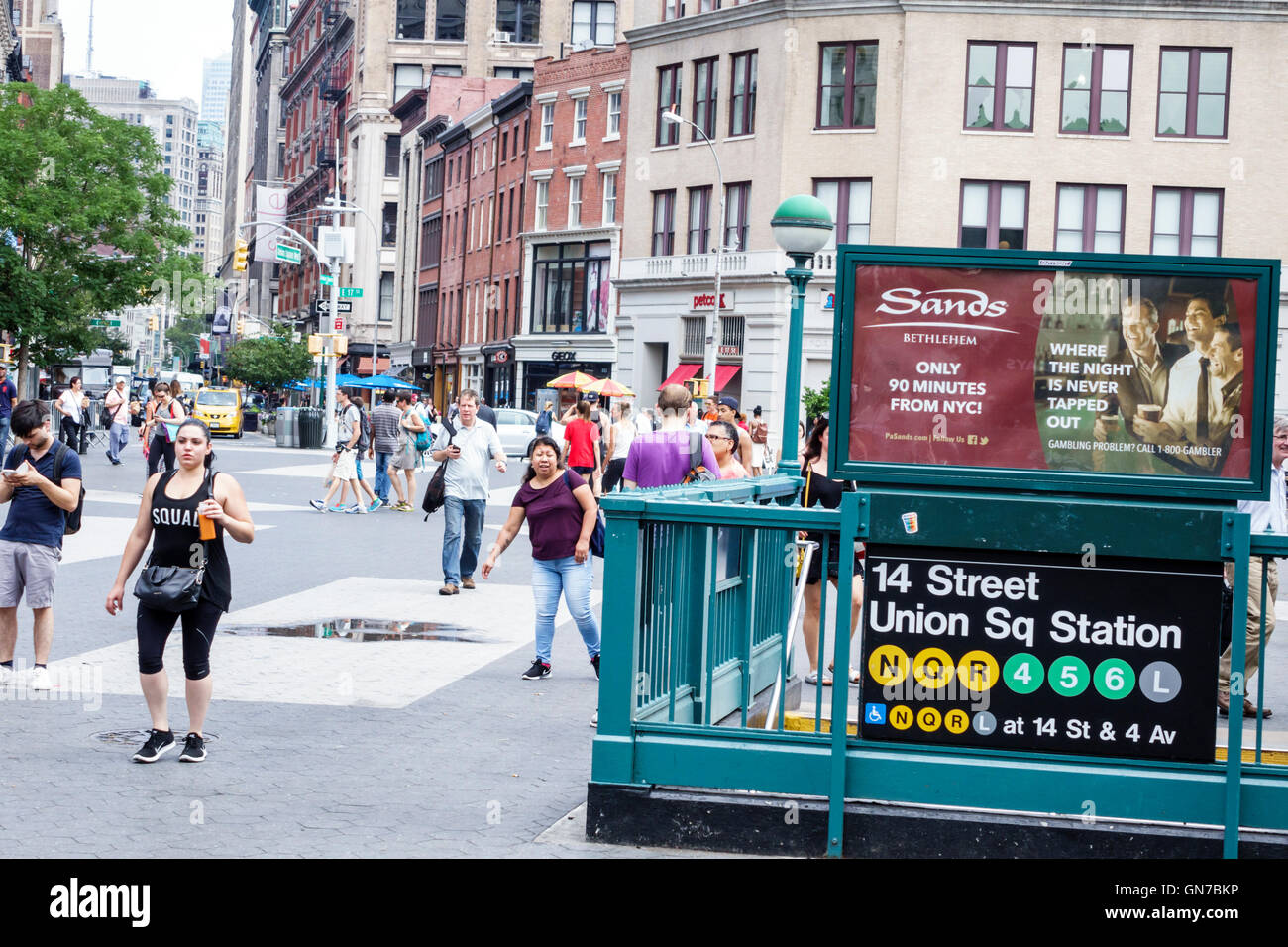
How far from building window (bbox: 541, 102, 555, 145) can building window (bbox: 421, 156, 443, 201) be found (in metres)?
15.7

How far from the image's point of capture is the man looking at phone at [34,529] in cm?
956

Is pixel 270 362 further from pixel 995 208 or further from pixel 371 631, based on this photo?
pixel 371 631

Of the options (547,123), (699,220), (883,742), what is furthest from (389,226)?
(883,742)

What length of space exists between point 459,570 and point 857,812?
9408 millimetres

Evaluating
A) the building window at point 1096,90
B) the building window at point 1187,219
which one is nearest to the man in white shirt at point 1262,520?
the building window at point 1187,219

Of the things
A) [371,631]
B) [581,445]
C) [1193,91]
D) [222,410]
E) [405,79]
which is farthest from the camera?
[405,79]

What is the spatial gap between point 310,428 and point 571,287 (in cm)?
1315

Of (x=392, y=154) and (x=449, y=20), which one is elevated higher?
(x=449, y=20)

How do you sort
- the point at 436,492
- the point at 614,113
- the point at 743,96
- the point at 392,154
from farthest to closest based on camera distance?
1. the point at 392,154
2. the point at 614,113
3. the point at 743,96
4. the point at 436,492

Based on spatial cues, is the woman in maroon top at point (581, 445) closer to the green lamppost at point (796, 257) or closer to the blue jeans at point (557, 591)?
the green lamppost at point (796, 257)

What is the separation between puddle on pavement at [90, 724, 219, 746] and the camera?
26.5 ft

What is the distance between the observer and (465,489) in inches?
564
